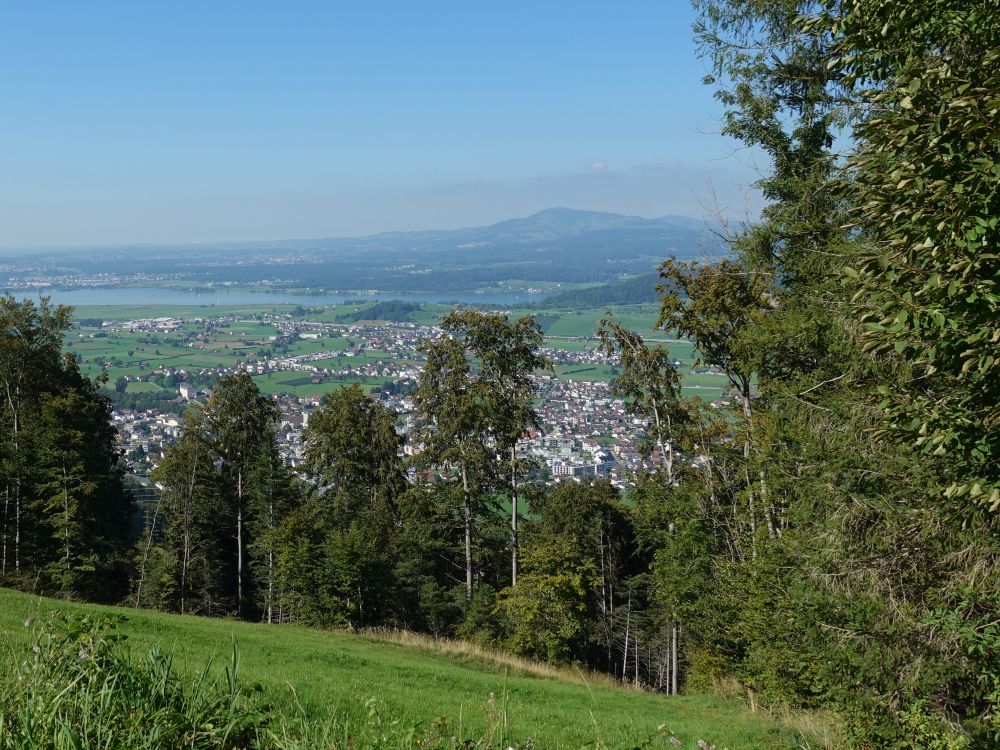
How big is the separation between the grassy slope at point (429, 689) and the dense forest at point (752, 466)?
2.02 meters

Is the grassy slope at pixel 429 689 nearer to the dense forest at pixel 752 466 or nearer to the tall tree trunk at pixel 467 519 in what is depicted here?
the dense forest at pixel 752 466

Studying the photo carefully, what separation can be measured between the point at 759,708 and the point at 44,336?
27.8 m

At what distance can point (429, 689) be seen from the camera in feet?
39.7

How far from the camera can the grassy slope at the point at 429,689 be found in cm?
908

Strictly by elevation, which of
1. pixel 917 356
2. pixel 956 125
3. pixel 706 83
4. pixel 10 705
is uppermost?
pixel 706 83

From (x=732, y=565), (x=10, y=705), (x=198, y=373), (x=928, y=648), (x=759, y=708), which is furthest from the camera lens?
(x=198, y=373)

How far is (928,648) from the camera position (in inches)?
381

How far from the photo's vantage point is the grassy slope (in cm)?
908

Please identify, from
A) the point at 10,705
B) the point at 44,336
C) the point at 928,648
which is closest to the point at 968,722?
the point at 928,648

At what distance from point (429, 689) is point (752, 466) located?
8941mm

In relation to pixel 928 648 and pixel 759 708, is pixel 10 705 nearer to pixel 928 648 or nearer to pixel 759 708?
pixel 928 648

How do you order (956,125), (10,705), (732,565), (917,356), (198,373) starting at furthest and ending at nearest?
1. (198,373)
2. (732,565)
3. (917,356)
4. (956,125)
5. (10,705)

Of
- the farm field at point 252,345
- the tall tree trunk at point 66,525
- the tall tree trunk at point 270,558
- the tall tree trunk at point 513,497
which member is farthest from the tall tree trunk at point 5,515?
the farm field at point 252,345

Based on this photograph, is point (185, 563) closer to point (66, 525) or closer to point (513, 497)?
point (66, 525)
